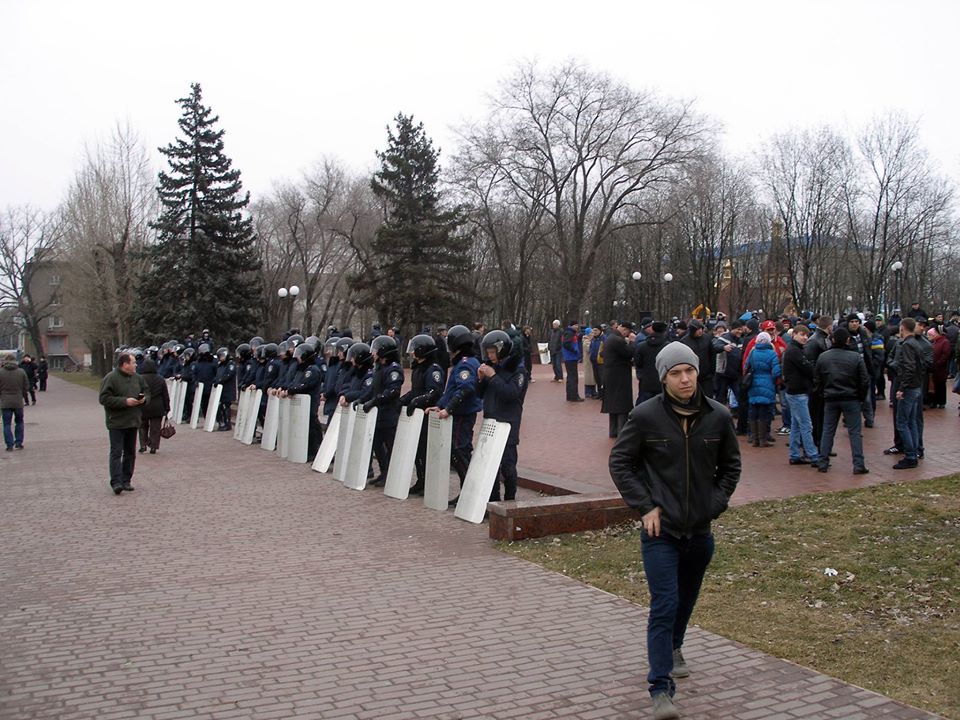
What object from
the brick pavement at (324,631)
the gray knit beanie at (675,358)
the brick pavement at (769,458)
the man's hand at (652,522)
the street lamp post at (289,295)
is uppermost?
the street lamp post at (289,295)

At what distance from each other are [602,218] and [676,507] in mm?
44763

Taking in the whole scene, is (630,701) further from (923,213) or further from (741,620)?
(923,213)

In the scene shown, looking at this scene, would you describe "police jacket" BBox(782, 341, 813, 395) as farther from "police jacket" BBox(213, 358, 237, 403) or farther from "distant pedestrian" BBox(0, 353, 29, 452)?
"distant pedestrian" BBox(0, 353, 29, 452)

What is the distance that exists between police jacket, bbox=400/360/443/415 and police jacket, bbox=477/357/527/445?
53.1 inches

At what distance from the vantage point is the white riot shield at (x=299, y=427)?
49.8ft

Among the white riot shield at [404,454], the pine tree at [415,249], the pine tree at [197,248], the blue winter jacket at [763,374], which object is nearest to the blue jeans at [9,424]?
the white riot shield at [404,454]

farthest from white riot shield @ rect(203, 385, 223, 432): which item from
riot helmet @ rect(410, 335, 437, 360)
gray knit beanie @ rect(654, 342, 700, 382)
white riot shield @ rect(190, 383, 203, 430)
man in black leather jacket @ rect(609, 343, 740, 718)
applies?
gray knit beanie @ rect(654, 342, 700, 382)

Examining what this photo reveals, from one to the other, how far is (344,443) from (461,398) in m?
3.32

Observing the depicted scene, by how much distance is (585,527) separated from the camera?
29.0 feet

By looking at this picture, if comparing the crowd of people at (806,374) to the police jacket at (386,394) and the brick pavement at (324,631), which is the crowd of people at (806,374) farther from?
the brick pavement at (324,631)

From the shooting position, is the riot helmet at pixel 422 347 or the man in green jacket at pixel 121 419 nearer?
the riot helmet at pixel 422 347

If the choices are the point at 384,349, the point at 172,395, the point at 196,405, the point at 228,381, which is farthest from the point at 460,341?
the point at 172,395

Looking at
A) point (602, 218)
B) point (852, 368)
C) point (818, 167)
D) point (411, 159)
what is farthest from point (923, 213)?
point (852, 368)

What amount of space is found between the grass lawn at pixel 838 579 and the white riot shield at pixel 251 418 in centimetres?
1069
